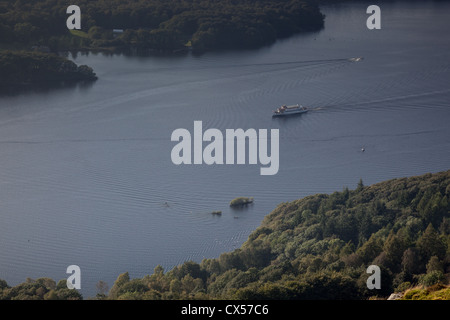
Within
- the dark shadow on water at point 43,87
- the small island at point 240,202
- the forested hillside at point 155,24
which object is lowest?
the small island at point 240,202

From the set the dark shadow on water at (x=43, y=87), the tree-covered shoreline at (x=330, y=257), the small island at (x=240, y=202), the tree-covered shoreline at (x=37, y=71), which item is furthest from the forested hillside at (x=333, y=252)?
the tree-covered shoreline at (x=37, y=71)

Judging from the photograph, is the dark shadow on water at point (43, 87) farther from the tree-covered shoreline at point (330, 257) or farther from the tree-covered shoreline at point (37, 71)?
the tree-covered shoreline at point (330, 257)

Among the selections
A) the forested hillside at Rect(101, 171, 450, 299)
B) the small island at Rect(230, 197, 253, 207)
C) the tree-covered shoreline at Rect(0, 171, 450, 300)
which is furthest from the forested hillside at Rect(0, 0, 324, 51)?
the forested hillside at Rect(101, 171, 450, 299)

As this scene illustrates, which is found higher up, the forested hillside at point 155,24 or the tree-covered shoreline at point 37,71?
the forested hillside at point 155,24

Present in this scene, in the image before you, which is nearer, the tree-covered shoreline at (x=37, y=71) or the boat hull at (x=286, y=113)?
the boat hull at (x=286, y=113)

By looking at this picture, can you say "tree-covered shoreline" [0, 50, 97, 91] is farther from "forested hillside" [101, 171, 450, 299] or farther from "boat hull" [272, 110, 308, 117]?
"forested hillside" [101, 171, 450, 299]

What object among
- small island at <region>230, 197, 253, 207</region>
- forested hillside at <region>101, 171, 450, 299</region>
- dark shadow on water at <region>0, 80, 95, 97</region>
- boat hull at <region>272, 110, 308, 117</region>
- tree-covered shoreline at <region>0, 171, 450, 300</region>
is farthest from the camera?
dark shadow on water at <region>0, 80, 95, 97</region>
